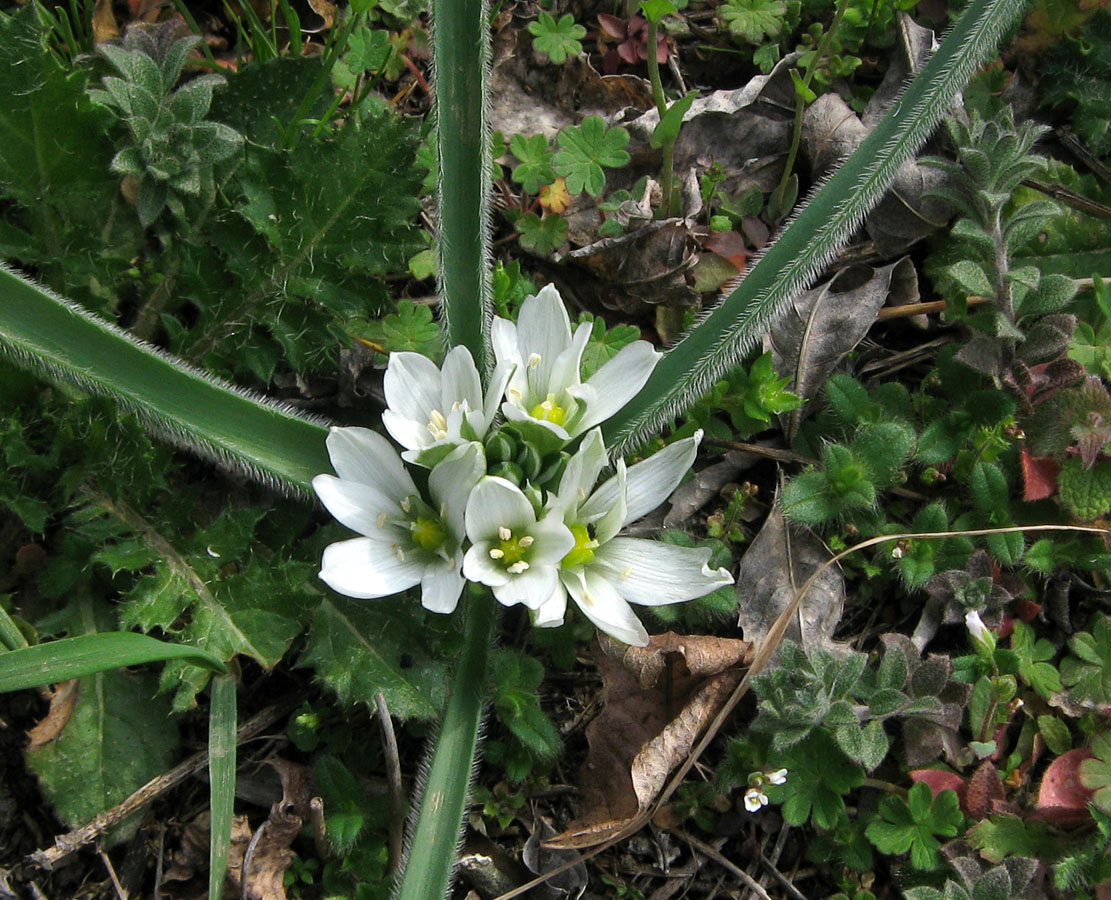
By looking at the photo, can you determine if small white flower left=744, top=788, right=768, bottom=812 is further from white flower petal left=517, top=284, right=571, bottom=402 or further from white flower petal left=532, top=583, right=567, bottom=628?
white flower petal left=517, top=284, right=571, bottom=402

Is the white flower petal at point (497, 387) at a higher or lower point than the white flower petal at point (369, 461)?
higher

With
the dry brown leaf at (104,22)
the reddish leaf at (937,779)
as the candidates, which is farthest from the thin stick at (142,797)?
the dry brown leaf at (104,22)

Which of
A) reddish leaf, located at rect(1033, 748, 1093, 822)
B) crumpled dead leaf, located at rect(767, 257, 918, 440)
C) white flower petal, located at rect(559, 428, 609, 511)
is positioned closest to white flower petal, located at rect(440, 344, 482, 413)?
white flower petal, located at rect(559, 428, 609, 511)

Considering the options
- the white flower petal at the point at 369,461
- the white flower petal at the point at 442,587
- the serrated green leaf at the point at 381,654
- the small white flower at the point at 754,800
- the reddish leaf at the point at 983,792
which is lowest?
the small white flower at the point at 754,800

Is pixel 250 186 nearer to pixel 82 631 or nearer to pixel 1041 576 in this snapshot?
pixel 82 631

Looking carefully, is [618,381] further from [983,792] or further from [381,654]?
[983,792]

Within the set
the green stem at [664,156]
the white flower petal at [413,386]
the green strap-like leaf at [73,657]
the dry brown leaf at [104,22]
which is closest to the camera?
the green strap-like leaf at [73,657]

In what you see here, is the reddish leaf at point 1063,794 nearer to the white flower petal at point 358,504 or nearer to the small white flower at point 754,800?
the small white flower at point 754,800
